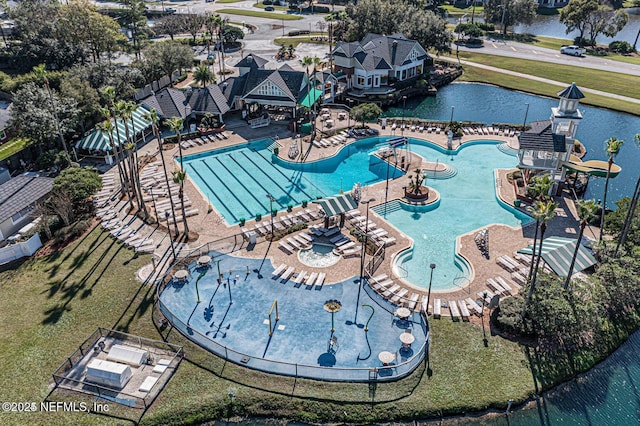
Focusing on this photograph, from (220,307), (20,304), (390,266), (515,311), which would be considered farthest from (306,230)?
(20,304)

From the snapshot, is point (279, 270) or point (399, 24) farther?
point (399, 24)

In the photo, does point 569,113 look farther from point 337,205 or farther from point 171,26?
point 171,26

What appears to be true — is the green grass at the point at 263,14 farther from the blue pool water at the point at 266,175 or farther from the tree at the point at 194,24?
the blue pool water at the point at 266,175

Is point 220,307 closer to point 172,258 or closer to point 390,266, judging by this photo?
point 172,258

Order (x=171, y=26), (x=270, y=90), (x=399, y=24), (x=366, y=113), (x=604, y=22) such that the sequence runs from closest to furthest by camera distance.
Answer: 1. (x=366, y=113)
2. (x=270, y=90)
3. (x=399, y=24)
4. (x=604, y=22)
5. (x=171, y=26)

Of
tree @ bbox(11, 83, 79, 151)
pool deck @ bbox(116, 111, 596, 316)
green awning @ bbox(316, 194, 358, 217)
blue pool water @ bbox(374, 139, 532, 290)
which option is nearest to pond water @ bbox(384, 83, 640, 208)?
pool deck @ bbox(116, 111, 596, 316)

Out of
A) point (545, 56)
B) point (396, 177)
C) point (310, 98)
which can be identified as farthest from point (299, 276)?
point (545, 56)
